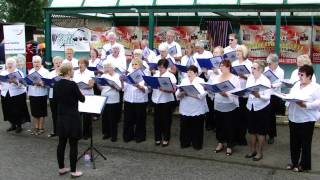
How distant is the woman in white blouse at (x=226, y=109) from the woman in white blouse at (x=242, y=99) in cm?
35

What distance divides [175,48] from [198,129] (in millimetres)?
2658

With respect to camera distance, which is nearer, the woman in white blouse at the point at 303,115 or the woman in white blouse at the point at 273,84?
the woman in white blouse at the point at 303,115

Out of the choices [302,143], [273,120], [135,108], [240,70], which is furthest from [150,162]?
[273,120]

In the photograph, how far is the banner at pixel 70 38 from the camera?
51.3 ft

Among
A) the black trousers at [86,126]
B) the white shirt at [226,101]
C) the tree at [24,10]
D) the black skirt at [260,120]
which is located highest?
the tree at [24,10]

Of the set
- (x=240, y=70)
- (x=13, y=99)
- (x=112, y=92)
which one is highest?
(x=240, y=70)

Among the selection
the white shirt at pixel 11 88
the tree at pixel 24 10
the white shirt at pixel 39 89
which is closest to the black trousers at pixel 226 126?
the white shirt at pixel 39 89

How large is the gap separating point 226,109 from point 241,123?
834 millimetres

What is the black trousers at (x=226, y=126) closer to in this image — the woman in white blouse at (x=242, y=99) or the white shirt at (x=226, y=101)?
the white shirt at (x=226, y=101)

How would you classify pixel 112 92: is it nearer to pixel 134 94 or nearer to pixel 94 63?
pixel 134 94

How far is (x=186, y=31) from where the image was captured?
15898 mm

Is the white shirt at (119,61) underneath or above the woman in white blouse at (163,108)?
above

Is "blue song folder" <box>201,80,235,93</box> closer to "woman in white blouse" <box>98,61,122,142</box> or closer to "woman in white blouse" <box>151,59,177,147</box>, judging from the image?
"woman in white blouse" <box>151,59,177,147</box>

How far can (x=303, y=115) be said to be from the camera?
7898 millimetres
